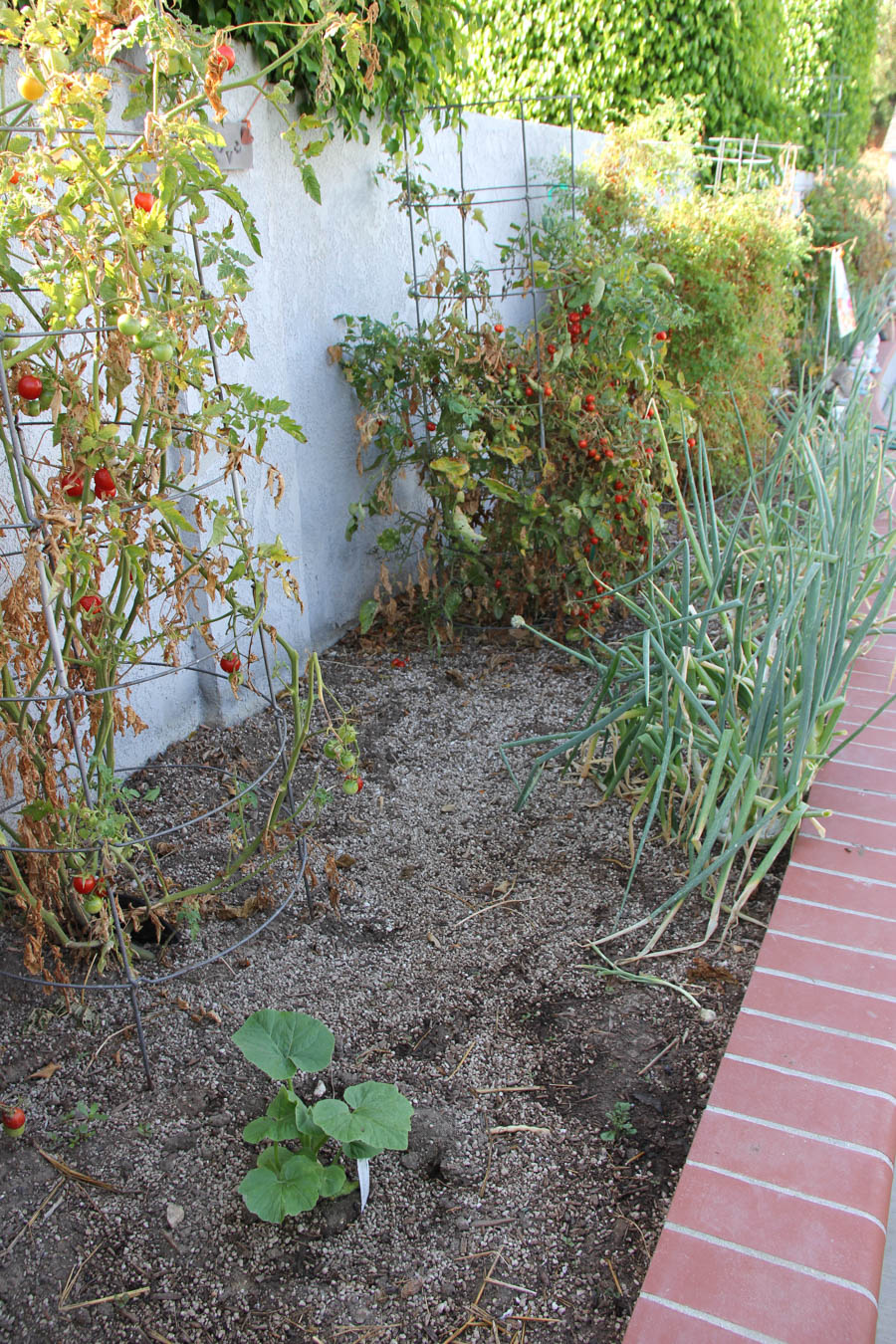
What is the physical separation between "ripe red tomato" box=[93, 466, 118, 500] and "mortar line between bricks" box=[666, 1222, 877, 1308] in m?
1.36

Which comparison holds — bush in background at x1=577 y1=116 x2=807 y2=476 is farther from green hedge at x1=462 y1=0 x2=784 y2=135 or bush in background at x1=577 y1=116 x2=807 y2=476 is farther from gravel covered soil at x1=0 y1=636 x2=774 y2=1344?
gravel covered soil at x1=0 y1=636 x2=774 y2=1344

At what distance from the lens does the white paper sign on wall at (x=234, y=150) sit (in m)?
2.79

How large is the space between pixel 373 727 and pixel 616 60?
594 centimetres

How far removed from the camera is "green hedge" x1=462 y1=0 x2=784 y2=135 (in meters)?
6.77

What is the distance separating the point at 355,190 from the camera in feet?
11.8

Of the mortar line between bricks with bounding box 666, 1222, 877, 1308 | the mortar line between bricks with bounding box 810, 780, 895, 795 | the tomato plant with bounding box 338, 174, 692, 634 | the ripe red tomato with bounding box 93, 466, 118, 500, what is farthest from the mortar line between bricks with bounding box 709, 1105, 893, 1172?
the tomato plant with bounding box 338, 174, 692, 634

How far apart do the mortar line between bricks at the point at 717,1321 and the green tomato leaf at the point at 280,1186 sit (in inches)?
18.5

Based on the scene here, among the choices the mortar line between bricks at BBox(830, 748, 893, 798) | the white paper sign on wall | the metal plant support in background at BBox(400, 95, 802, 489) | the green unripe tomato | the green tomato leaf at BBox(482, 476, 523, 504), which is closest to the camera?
the green unripe tomato

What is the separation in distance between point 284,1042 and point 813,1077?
825mm

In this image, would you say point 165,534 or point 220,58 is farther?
point 165,534

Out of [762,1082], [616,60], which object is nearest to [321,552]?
[762,1082]

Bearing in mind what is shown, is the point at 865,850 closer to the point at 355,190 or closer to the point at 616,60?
the point at 355,190

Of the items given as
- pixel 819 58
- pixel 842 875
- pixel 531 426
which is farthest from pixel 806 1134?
pixel 819 58

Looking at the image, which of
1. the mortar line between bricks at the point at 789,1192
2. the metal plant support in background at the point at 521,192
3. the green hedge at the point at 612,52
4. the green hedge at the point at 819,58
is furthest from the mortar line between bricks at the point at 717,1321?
the green hedge at the point at 819,58
